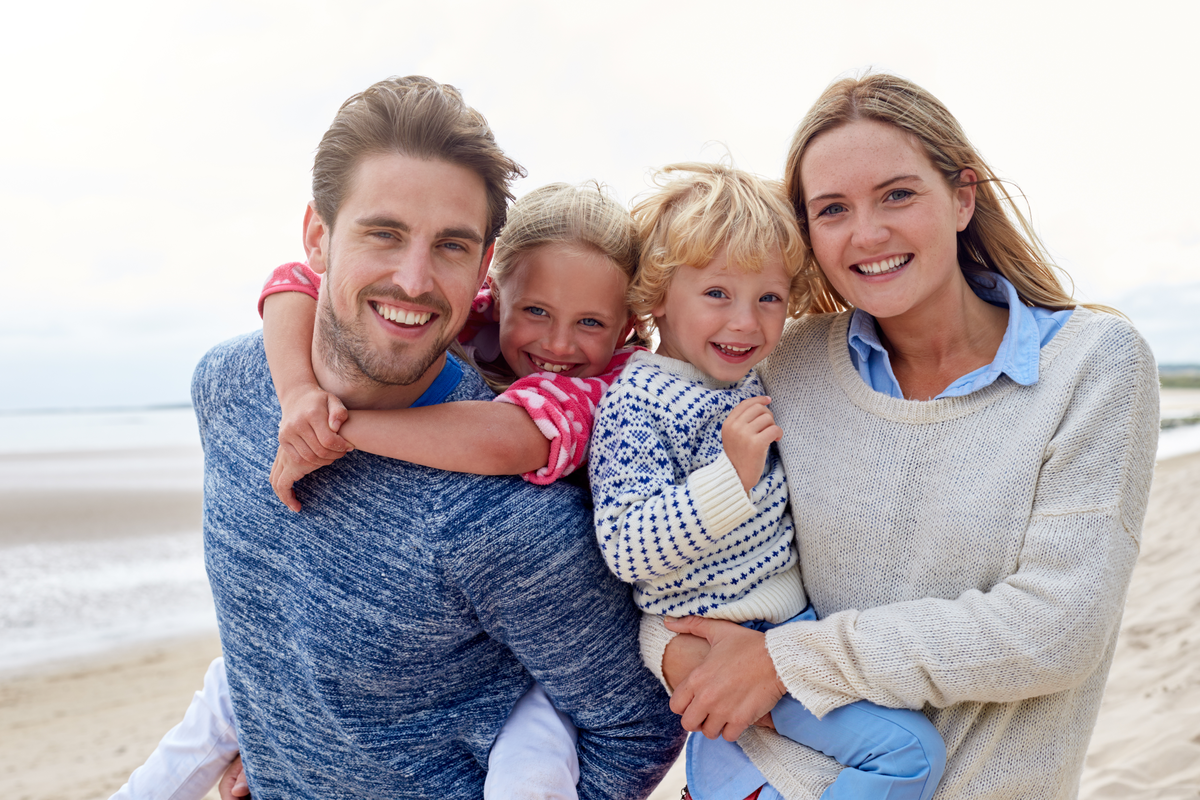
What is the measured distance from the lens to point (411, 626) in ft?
5.66

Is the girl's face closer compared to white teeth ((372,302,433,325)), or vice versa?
white teeth ((372,302,433,325))

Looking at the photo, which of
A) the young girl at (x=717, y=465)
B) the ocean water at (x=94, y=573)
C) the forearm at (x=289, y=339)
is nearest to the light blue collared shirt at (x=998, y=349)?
the young girl at (x=717, y=465)

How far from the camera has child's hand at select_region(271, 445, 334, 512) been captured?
1714 millimetres

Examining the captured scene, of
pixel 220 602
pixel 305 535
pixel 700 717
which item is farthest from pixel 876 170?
pixel 220 602

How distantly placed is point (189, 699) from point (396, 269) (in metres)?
4.78

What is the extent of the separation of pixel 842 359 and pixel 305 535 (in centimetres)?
138

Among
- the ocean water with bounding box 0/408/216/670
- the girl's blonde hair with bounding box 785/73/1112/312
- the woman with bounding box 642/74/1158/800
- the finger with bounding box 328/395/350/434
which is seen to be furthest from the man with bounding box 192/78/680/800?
the ocean water with bounding box 0/408/216/670

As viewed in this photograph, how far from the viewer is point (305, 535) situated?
1829mm

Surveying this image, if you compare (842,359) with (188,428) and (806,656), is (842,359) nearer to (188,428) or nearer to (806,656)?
(806,656)

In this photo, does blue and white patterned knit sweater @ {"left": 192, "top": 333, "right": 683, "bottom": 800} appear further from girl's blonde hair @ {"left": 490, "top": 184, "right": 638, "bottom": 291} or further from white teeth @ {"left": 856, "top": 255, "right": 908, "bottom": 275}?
white teeth @ {"left": 856, "top": 255, "right": 908, "bottom": 275}

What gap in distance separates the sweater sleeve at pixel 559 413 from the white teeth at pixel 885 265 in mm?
753

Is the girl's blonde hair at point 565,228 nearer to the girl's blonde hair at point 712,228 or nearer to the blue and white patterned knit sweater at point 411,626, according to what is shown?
the girl's blonde hair at point 712,228

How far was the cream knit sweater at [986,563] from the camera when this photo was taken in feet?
5.23

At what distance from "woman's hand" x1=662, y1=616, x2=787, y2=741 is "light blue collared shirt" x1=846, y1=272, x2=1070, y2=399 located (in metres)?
0.72
